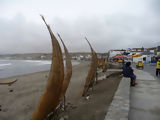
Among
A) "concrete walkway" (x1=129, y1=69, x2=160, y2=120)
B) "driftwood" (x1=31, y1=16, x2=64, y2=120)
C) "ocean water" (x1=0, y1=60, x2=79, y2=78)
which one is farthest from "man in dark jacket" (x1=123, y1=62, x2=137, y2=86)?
"ocean water" (x1=0, y1=60, x2=79, y2=78)

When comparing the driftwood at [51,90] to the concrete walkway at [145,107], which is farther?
the driftwood at [51,90]

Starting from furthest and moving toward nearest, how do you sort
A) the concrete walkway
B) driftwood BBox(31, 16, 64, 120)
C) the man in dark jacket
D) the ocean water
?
1. the ocean water
2. the man in dark jacket
3. driftwood BBox(31, 16, 64, 120)
4. the concrete walkway

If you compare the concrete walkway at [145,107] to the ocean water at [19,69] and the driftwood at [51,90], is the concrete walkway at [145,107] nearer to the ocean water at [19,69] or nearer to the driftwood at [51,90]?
the driftwood at [51,90]

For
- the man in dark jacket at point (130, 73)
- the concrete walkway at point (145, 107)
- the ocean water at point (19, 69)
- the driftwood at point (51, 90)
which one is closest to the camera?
the concrete walkway at point (145, 107)

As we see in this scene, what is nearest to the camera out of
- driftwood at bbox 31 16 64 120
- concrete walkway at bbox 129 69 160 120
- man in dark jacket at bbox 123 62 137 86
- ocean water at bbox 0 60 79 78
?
concrete walkway at bbox 129 69 160 120

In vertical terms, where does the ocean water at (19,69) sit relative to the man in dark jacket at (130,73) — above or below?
below

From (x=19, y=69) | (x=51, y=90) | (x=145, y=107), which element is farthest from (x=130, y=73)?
(x=19, y=69)

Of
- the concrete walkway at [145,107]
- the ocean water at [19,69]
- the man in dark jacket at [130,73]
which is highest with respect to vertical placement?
the man in dark jacket at [130,73]

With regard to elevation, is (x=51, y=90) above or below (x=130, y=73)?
below

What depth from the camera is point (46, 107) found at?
3346 mm

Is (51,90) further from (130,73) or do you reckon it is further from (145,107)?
(130,73)

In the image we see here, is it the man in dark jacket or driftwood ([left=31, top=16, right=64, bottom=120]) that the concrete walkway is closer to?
the man in dark jacket

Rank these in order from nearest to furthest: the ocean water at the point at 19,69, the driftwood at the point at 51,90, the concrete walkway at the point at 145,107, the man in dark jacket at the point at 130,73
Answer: the concrete walkway at the point at 145,107 < the driftwood at the point at 51,90 < the man in dark jacket at the point at 130,73 < the ocean water at the point at 19,69

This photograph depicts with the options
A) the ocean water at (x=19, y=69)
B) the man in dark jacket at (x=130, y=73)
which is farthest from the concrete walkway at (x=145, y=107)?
the ocean water at (x=19, y=69)
